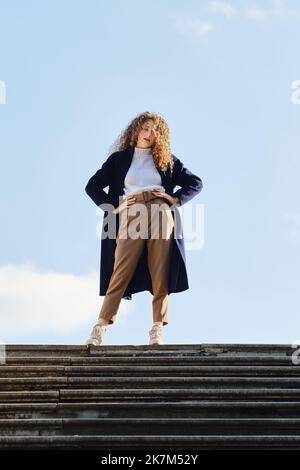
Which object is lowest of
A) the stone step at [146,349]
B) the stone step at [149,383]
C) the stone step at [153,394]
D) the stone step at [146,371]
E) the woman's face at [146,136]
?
the stone step at [153,394]

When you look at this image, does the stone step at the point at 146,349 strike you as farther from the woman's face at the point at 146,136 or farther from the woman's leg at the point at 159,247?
the woman's face at the point at 146,136

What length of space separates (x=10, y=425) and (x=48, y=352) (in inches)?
49.6

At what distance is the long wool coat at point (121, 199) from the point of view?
9.26 m

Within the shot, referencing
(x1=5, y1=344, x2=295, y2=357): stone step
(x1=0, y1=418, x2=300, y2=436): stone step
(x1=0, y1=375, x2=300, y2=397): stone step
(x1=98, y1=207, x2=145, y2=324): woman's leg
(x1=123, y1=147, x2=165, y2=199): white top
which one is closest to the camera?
(x1=0, y1=418, x2=300, y2=436): stone step

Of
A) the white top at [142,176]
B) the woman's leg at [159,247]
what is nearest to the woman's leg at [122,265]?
the woman's leg at [159,247]

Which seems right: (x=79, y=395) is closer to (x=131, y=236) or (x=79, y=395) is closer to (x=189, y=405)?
(x=189, y=405)

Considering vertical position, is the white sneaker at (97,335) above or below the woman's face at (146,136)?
below

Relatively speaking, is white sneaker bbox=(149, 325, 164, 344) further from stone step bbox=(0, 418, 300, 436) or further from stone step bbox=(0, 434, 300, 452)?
stone step bbox=(0, 434, 300, 452)

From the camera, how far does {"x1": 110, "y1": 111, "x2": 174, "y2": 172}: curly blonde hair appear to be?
948 cm

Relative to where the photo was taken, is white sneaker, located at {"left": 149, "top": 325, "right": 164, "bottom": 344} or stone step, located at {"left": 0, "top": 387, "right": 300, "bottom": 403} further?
white sneaker, located at {"left": 149, "top": 325, "right": 164, "bottom": 344}

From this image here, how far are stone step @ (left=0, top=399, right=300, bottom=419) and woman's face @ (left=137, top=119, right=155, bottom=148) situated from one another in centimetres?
325

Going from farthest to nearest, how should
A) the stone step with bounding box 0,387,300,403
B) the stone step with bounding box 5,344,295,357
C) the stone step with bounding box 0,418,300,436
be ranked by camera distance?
the stone step with bounding box 5,344,295,357 < the stone step with bounding box 0,387,300,403 < the stone step with bounding box 0,418,300,436

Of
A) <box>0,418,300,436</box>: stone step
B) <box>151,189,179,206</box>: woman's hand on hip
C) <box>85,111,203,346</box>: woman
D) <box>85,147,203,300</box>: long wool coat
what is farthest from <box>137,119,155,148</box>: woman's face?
<box>0,418,300,436</box>: stone step
